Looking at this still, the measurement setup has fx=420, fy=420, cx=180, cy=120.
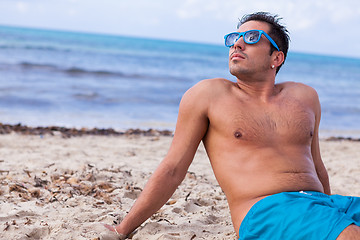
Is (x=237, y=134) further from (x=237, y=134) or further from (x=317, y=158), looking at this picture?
(x=317, y=158)

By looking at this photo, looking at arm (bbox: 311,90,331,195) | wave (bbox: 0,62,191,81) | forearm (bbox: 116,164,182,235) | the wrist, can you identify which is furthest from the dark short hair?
wave (bbox: 0,62,191,81)

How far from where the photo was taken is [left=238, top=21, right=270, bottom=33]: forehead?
297 centimetres

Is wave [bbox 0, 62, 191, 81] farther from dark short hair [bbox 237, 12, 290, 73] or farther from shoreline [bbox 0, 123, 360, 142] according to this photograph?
dark short hair [bbox 237, 12, 290, 73]

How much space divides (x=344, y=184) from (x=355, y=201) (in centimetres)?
254

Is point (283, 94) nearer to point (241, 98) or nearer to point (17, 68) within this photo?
point (241, 98)

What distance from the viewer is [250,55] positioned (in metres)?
2.87

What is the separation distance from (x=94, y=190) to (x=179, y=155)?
143cm

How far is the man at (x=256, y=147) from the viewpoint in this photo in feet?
7.48

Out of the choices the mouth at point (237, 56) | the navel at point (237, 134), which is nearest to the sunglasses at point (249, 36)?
the mouth at point (237, 56)

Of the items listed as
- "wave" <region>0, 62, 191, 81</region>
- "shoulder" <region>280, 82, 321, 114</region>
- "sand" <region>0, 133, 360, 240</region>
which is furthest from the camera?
"wave" <region>0, 62, 191, 81</region>

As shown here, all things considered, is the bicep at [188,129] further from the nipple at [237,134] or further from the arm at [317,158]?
the arm at [317,158]

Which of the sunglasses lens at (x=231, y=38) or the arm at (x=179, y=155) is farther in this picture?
the sunglasses lens at (x=231, y=38)

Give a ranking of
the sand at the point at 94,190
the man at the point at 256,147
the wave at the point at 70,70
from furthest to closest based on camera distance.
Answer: the wave at the point at 70,70, the sand at the point at 94,190, the man at the point at 256,147

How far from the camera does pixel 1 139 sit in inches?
229
